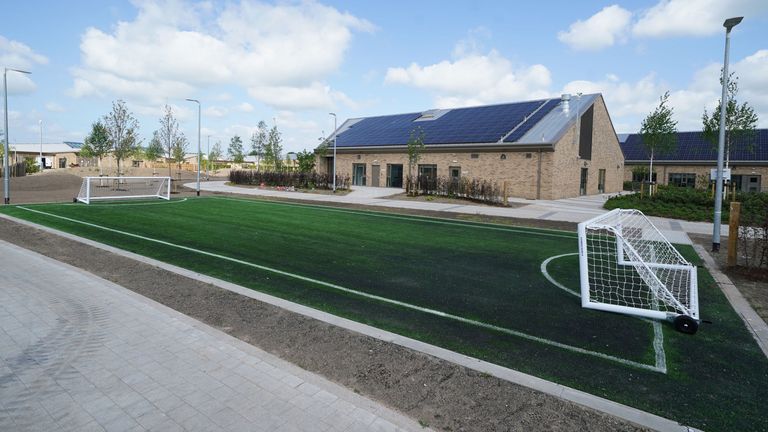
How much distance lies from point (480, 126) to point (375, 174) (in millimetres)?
10370

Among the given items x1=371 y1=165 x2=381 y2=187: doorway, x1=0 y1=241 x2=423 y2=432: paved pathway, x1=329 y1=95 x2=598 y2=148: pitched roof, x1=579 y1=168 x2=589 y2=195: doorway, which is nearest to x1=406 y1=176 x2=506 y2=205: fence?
x1=329 y1=95 x2=598 y2=148: pitched roof

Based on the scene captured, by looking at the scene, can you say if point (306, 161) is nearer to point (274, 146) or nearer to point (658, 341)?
point (274, 146)

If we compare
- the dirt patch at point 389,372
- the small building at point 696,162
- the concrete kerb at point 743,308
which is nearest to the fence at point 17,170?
the dirt patch at point 389,372

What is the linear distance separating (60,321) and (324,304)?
11.3ft

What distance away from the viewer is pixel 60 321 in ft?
18.5

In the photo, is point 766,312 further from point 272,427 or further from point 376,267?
point 272,427

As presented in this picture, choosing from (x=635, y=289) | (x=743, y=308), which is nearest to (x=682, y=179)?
(x=635, y=289)

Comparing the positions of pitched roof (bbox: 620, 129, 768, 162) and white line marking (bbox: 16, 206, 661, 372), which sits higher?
pitched roof (bbox: 620, 129, 768, 162)

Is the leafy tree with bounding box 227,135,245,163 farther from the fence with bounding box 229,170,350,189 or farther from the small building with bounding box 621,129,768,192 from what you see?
the small building with bounding box 621,129,768,192

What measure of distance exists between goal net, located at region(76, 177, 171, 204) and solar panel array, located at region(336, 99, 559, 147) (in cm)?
1751

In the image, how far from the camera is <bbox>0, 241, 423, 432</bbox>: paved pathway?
353 cm

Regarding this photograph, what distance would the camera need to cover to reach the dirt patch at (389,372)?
11.9ft

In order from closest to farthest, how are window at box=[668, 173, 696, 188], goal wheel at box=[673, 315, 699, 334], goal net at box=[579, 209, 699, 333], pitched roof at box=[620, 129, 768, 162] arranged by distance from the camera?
goal wheel at box=[673, 315, 699, 334]
goal net at box=[579, 209, 699, 333]
pitched roof at box=[620, 129, 768, 162]
window at box=[668, 173, 696, 188]

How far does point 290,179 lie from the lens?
3941 centimetres
